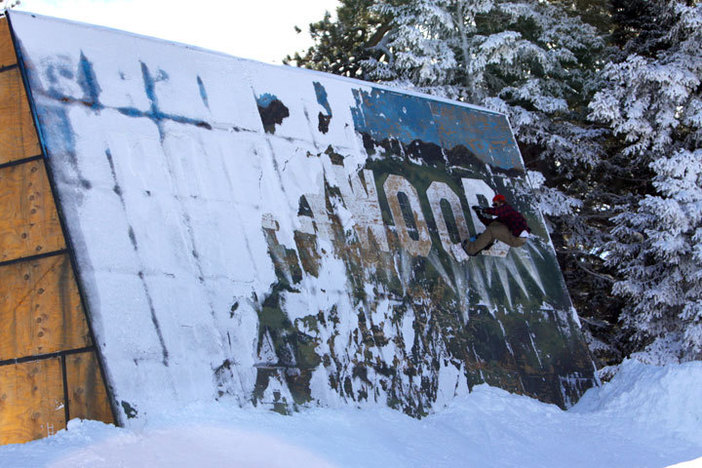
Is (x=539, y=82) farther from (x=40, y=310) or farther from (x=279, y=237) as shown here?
(x=40, y=310)

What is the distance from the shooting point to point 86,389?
626 centimetres

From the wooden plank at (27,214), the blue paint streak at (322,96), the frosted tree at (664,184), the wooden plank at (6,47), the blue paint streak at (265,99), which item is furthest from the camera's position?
the frosted tree at (664,184)

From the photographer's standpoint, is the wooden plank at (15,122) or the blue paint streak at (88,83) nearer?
the wooden plank at (15,122)

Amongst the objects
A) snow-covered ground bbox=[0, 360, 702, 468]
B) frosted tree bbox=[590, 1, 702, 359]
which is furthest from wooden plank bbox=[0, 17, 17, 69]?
frosted tree bbox=[590, 1, 702, 359]

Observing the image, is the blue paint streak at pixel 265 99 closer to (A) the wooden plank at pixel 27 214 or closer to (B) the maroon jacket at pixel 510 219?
(A) the wooden plank at pixel 27 214

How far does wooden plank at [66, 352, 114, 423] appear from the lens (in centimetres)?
621

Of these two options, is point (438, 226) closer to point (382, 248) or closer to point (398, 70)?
point (382, 248)

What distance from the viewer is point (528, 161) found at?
60.0 ft

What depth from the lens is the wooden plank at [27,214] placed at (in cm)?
664

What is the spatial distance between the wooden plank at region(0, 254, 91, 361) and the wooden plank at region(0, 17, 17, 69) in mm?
1893

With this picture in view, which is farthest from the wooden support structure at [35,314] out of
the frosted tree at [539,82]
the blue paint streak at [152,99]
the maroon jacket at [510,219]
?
the frosted tree at [539,82]

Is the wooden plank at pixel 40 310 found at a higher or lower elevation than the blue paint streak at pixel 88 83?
lower

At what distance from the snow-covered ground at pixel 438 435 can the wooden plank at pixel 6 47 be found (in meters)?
3.33

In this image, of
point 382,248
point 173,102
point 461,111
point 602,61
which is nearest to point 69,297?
point 173,102
